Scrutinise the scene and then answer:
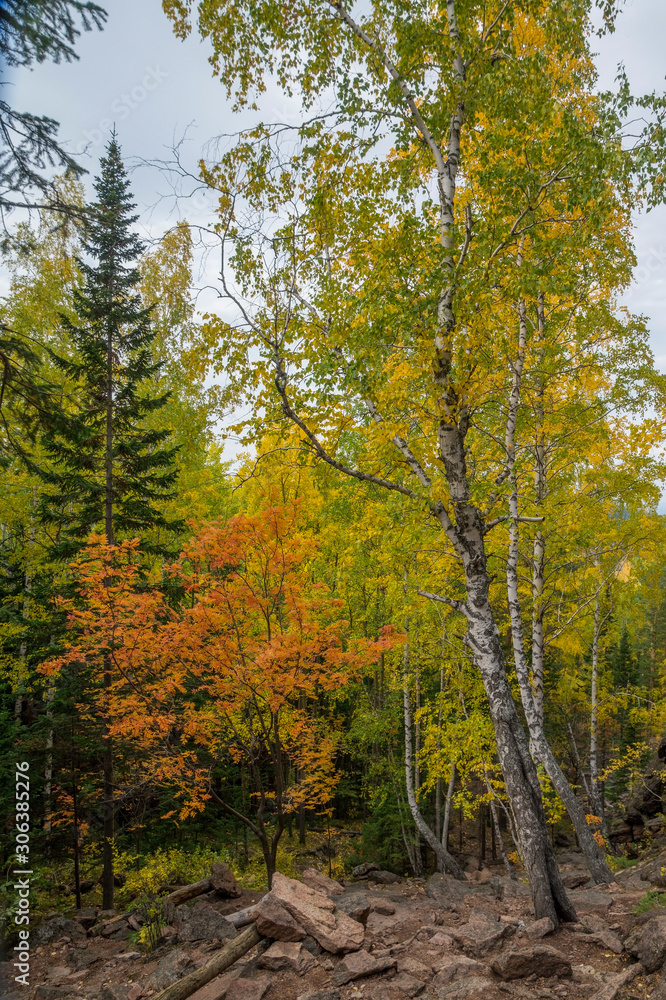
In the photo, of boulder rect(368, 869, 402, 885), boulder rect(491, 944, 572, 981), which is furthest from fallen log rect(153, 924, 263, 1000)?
boulder rect(368, 869, 402, 885)

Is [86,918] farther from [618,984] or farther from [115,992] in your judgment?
[618,984]

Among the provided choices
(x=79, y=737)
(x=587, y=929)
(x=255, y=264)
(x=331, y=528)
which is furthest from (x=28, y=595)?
(x=587, y=929)

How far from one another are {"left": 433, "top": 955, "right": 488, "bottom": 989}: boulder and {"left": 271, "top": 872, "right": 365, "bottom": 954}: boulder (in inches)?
43.1

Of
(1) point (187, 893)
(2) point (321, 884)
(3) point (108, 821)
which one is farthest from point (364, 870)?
(1) point (187, 893)

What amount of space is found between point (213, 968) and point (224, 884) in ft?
9.69

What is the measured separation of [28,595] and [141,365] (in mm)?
5790

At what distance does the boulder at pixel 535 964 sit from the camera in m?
4.01

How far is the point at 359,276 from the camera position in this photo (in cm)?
588

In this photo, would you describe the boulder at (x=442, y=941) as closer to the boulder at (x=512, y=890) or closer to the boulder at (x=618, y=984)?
the boulder at (x=618, y=984)

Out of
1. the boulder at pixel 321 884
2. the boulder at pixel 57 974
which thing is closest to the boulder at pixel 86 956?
the boulder at pixel 57 974

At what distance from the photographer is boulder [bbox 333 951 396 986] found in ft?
15.0

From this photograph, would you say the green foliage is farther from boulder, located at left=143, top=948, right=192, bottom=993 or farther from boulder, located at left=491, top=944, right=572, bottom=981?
boulder, located at left=143, top=948, right=192, bottom=993

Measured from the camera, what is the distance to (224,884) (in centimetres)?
767

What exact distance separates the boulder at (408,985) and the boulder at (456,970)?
0.42ft
